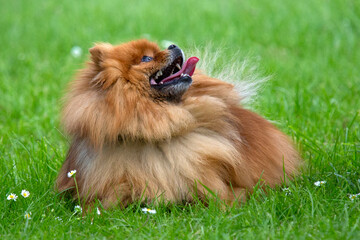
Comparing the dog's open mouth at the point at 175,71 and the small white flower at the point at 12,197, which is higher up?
the dog's open mouth at the point at 175,71

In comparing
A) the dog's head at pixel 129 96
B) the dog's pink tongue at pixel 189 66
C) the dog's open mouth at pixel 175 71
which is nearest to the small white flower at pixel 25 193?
the dog's head at pixel 129 96

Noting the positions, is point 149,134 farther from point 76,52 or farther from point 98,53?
point 76,52

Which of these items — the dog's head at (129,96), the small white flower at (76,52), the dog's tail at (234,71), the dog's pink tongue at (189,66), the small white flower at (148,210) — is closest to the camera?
the small white flower at (148,210)

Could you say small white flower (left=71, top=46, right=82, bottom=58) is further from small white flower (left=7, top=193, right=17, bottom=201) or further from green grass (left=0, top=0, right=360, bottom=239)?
small white flower (left=7, top=193, right=17, bottom=201)

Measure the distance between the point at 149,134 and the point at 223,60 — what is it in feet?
4.18

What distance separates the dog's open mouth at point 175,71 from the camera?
373 centimetres

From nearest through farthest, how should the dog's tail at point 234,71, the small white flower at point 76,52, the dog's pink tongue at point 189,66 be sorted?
the dog's pink tongue at point 189,66, the dog's tail at point 234,71, the small white flower at point 76,52

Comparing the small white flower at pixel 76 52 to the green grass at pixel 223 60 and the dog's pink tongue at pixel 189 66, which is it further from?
the dog's pink tongue at pixel 189 66

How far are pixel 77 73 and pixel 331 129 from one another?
2388 mm

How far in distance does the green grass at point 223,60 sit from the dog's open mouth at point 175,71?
0.78 m

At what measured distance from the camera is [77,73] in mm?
4070

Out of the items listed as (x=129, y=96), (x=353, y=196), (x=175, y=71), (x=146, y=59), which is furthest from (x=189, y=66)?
(x=353, y=196)

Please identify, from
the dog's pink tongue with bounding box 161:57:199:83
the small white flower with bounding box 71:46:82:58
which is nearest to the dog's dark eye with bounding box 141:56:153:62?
the dog's pink tongue with bounding box 161:57:199:83

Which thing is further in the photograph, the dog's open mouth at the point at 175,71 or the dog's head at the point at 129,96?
the dog's open mouth at the point at 175,71
